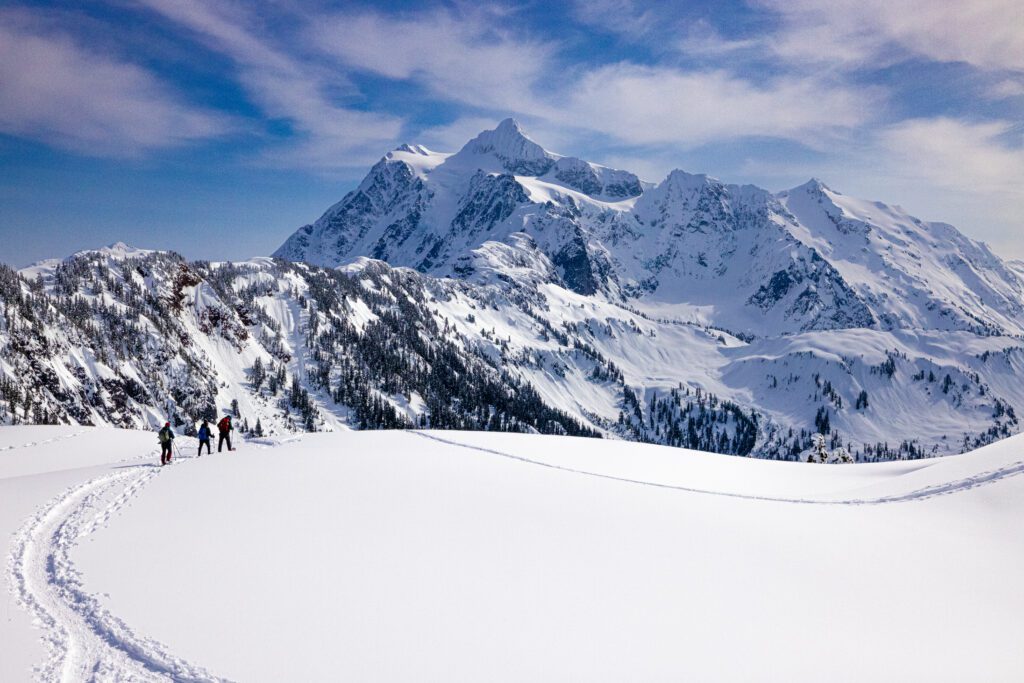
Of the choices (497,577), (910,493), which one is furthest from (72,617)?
(910,493)

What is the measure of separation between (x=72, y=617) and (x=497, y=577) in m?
10.2

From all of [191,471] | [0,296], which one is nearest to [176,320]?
[0,296]

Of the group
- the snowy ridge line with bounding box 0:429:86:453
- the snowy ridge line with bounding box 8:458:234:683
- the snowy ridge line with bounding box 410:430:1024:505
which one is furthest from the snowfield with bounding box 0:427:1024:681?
the snowy ridge line with bounding box 0:429:86:453

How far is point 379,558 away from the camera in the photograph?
14703mm

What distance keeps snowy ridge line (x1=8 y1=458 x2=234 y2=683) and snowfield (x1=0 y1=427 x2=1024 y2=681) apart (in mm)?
51

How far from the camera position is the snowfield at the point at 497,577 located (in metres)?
10.6

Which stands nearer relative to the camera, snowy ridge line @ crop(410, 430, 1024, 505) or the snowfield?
the snowfield

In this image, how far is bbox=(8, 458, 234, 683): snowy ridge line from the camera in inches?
395

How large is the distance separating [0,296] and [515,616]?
555ft

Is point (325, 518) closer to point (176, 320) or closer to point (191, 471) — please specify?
point (191, 471)

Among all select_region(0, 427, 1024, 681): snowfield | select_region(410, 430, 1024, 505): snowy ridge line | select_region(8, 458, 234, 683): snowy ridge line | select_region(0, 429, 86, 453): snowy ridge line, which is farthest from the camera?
select_region(0, 429, 86, 453): snowy ridge line

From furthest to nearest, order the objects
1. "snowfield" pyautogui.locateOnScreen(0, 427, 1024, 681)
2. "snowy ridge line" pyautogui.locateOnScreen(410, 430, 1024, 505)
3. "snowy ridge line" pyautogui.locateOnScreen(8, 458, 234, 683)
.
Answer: "snowy ridge line" pyautogui.locateOnScreen(410, 430, 1024, 505) < "snowfield" pyautogui.locateOnScreen(0, 427, 1024, 681) < "snowy ridge line" pyautogui.locateOnScreen(8, 458, 234, 683)

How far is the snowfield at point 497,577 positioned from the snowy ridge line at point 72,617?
51 millimetres

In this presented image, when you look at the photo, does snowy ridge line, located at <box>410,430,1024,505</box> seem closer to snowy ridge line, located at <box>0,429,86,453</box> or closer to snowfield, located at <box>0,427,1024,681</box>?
snowfield, located at <box>0,427,1024,681</box>
